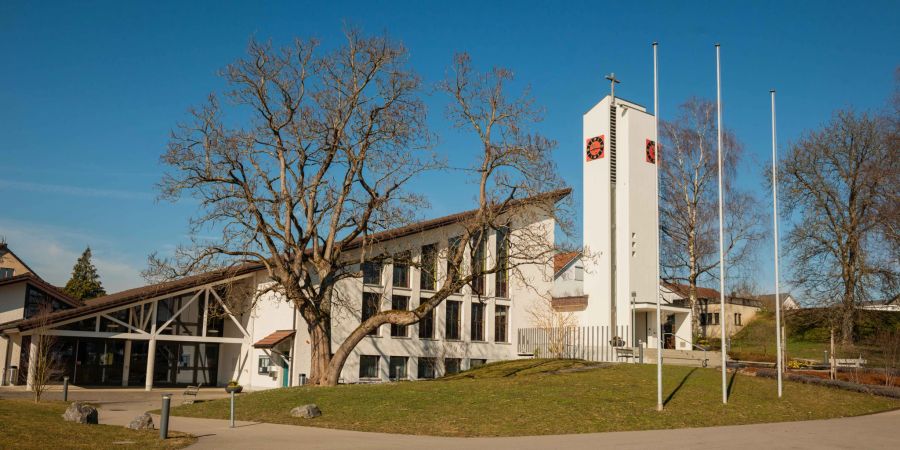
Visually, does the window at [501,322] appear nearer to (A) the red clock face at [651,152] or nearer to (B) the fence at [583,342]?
(B) the fence at [583,342]

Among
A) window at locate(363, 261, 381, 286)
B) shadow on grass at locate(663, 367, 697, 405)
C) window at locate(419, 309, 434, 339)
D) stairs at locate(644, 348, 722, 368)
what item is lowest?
shadow on grass at locate(663, 367, 697, 405)

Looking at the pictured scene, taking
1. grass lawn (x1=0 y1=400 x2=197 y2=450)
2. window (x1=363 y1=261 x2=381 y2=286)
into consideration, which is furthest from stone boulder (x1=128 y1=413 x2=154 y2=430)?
window (x1=363 y1=261 x2=381 y2=286)

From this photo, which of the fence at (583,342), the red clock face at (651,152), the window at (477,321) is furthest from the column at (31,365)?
the red clock face at (651,152)

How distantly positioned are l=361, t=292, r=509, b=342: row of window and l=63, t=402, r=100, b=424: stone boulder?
54.5 feet

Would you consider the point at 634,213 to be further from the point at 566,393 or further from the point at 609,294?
the point at 566,393

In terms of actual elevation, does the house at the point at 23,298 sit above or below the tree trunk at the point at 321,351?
above

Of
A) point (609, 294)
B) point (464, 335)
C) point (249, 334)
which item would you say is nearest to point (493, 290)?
point (464, 335)

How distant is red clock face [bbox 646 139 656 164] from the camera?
31.8 metres

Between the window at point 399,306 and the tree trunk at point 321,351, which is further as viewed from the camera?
the window at point 399,306

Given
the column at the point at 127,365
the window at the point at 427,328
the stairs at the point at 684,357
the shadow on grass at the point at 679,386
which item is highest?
the window at the point at 427,328

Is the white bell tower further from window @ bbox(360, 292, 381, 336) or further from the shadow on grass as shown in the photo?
window @ bbox(360, 292, 381, 336)

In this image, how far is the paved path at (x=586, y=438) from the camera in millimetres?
13547

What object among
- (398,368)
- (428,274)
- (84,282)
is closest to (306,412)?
(428,274)

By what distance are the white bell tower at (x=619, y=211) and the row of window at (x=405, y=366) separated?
7.16m
